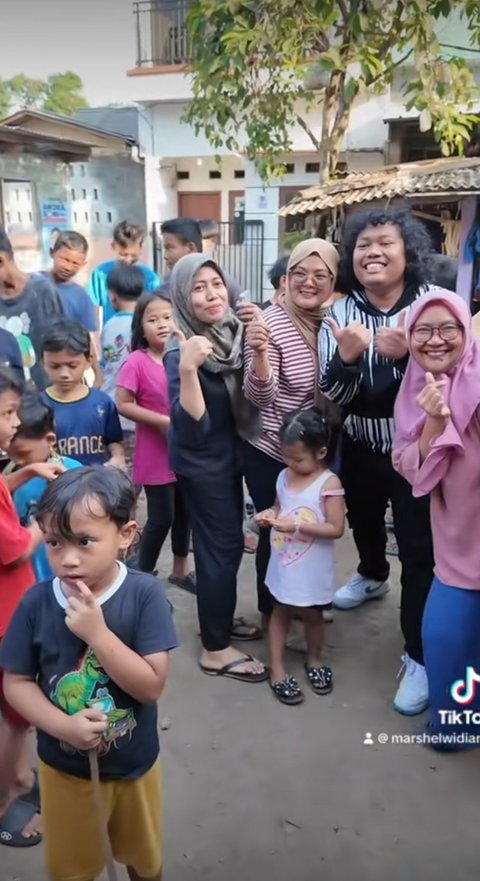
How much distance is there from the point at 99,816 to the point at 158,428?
1.86 metres

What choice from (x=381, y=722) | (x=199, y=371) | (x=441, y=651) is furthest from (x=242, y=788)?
(x=199, y=371)

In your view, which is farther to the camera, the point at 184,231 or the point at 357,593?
the point at 184,231

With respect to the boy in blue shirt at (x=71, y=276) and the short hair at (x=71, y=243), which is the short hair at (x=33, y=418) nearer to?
the boy in blue shirt at (x=71, y=276)

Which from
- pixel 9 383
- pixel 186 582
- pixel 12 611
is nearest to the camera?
pixel 12 611

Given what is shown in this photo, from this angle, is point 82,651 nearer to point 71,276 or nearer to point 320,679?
point 320,679

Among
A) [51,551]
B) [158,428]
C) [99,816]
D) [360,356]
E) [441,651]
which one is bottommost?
[441,651]

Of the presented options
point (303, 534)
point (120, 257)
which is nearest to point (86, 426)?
point (303, 534)

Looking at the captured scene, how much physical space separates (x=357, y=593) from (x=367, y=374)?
3.93ft

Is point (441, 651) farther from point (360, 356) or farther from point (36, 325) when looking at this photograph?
point (36, 325)

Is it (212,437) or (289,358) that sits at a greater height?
(289,358)

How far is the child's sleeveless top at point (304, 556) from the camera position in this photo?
2449 mm

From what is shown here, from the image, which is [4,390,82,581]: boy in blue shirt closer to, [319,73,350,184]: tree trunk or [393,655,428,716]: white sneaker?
[393,655,428,716]: white sneaker

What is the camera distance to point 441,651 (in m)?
2.14

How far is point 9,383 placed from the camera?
6.22 ft
